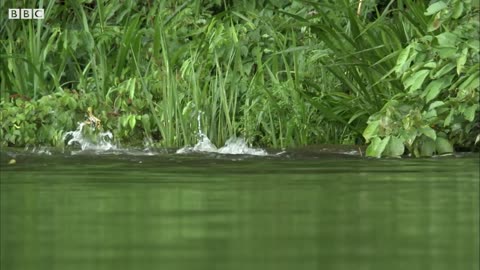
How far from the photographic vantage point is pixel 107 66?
9.65 m

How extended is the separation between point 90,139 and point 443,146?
272 cm

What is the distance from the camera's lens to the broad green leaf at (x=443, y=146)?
739cm

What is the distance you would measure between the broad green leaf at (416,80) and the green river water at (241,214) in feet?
1.73

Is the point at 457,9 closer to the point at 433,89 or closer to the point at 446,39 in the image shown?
the point at 446,39

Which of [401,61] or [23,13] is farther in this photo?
[23,13]

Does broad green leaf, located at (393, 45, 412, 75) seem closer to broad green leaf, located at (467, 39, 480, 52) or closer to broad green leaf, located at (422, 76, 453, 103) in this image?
broad green leaf, located at (422, 76, 453, 103)

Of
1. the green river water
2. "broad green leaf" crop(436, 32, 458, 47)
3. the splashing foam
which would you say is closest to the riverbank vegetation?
"broad green leaf" crop(436, 32, 458, 47)

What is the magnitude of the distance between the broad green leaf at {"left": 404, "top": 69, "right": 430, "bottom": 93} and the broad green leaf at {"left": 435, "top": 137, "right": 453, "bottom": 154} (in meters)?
0.36

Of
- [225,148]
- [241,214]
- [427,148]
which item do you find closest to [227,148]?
[225,148]

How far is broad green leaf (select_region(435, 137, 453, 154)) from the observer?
Answer: 7.39 meters

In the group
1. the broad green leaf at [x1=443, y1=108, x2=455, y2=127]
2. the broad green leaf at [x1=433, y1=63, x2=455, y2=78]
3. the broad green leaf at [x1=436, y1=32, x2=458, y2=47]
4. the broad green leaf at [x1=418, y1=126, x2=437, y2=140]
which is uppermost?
the broad green leaf at [x1=436, y1=32, x2=458, y2=47]

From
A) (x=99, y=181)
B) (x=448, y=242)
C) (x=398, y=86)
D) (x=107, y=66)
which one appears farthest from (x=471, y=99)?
(x=448, y=242)

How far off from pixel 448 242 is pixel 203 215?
106 cm

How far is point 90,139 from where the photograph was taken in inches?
343
